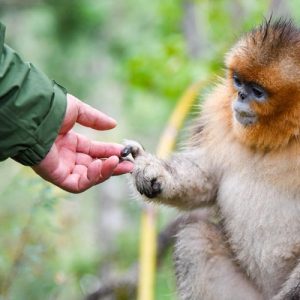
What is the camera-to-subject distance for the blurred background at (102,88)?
7.57m

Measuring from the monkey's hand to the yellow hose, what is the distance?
23.5 inches

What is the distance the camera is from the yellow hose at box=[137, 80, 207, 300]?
639 cm

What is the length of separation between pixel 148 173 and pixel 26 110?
1177 millimetres

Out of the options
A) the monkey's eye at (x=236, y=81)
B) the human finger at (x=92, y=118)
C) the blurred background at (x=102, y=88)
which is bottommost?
the blurred background at (x=102, y=88)

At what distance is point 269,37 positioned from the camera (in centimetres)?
571

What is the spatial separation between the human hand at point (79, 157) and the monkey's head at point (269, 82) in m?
0.83

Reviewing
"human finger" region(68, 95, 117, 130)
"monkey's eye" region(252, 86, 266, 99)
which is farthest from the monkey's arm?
"monkey's eye" region(252, 86, 266, 99)

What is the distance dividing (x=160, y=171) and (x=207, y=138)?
492 mm

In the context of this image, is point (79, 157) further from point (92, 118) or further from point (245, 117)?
point (245, 117)

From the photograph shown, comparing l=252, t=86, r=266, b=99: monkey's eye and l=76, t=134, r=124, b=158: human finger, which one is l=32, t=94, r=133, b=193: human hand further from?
l=252, t=86, r=266, b=99: monkey's eye

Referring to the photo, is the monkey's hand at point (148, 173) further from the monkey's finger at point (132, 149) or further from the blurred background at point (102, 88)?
the blurred background at point (102, 88)

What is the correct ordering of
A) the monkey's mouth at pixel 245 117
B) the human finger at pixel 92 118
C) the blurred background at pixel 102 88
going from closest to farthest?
the human finger at pixel 92 118 → the monkey's mouth at pixel 245 117 → the blurred background at pixel 102 88

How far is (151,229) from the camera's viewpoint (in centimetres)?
677

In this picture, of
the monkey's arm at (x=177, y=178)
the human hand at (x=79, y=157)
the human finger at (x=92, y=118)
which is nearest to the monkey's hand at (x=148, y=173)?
the monkey's arm at (x=177, y=178)
